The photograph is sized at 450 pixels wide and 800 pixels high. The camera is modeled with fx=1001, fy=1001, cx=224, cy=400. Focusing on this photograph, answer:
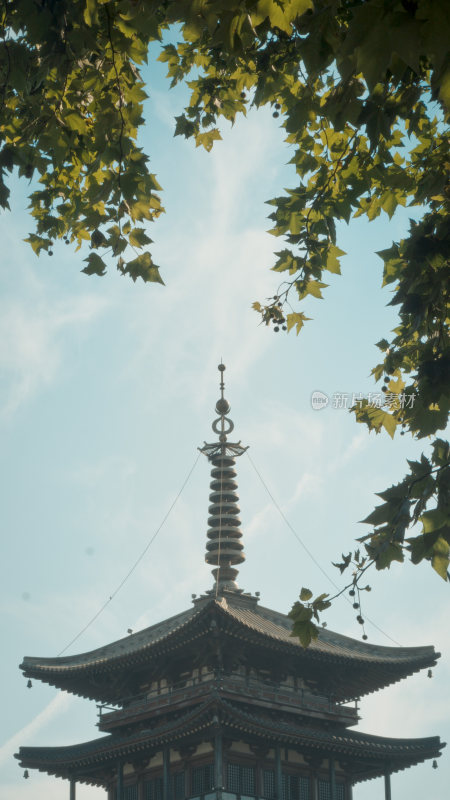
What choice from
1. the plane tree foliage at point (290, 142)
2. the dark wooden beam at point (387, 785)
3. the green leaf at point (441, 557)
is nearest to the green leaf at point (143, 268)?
the plane tree foliage at point (290, 142)

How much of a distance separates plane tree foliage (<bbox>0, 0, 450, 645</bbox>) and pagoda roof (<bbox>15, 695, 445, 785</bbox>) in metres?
17.4

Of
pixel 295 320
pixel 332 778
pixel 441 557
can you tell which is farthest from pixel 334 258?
pixel 332 778

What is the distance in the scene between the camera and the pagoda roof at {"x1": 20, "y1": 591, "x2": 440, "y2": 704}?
25516mm

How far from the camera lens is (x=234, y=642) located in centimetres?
2591

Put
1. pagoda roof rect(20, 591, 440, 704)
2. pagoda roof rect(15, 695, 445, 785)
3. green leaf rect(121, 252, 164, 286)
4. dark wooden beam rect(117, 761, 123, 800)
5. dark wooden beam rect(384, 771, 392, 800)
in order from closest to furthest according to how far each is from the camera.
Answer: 1. green leaf rect(121, 252, 164, 286)
2. pagoda roof rect(15, 695, 445, 785)
3. pagoda roof rect(20, 591, 440, 704)
4. dark wooden beam rect(117, 761, 123, 800)
5. dark wooden beam rect(384, 771, 392, 800)

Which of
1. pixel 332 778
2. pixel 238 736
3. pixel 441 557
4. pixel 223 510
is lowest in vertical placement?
pixel 441 557

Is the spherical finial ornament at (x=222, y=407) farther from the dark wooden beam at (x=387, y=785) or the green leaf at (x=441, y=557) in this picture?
the green leaf at (x=441, y=557)

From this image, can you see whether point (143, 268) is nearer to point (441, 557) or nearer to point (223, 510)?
point (441, 557)

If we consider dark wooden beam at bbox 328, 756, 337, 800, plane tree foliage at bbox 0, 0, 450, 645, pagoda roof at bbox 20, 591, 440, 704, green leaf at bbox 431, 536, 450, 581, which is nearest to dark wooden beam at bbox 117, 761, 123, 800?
pagoda roof at bbox 20, 591, 440, 704

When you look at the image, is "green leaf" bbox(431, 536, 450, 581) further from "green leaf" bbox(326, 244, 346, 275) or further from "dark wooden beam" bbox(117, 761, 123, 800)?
"dark wooden beam" bbox(117, 761, 123, 800)

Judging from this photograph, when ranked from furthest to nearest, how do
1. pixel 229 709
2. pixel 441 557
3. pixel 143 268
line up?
pixel 229 709 < pixel 143 268 < pixel 441 557

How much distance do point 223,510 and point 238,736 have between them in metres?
8.78

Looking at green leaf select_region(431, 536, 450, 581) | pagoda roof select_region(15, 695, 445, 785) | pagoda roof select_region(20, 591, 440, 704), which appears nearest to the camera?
green leaf select_region(431, 536, 450, 581)

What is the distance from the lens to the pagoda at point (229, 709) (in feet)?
81.2
